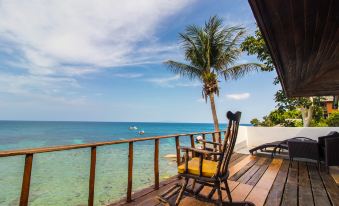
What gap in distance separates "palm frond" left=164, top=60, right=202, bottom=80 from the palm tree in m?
0.05

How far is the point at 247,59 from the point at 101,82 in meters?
28.5

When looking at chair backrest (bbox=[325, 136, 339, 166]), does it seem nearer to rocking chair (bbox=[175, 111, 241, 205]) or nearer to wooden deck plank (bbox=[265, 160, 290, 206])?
wooden deck plank (bbox=[265, 160, 290, 206])

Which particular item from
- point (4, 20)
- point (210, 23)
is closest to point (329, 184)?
point (210, 23)

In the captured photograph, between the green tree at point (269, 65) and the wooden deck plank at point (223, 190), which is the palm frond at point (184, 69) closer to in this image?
the green tree at point (269, 65)

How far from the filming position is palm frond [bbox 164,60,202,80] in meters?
9.70

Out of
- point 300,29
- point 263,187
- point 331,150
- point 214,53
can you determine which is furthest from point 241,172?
point 214,53

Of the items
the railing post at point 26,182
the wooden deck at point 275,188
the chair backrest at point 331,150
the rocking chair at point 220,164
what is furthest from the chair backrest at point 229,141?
the chair backrest at point 331,150

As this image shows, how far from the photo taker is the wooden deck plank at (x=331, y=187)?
7.80 ft

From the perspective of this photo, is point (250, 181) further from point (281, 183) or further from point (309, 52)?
point (309, 52)

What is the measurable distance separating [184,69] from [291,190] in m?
7.79

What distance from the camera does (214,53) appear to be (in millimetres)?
9430

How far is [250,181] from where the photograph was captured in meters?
3.10

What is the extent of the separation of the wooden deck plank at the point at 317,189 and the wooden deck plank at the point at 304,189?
6 centimetres

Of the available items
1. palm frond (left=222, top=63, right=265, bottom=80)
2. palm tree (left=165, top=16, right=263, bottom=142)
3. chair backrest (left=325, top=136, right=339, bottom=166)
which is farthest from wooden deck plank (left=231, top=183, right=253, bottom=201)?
palm frond (left=222, top=63, right=265, bottom=80)
